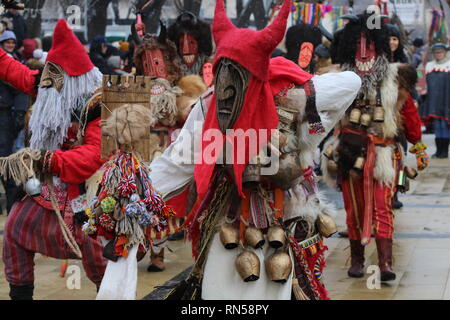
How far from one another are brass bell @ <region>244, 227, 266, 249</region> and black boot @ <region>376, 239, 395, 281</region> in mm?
2696

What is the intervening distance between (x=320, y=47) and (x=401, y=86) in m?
3.67

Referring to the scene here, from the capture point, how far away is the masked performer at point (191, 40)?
327 inches

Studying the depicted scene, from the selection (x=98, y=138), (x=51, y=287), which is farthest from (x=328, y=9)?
(x=98, y=138)

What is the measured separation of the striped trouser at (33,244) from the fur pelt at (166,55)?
2991 millimetres

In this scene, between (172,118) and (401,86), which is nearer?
(401,86)

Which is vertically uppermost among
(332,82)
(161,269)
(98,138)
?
(332,82)

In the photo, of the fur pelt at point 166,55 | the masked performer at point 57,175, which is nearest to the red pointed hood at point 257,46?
the masked performer at point 57,175

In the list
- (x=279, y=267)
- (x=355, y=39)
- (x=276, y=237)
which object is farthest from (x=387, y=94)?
(x=279, y=267)

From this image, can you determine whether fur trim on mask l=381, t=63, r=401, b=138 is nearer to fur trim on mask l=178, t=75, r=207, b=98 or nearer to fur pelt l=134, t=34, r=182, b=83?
fur trim on mask l=178, t=75, r=207, b=98

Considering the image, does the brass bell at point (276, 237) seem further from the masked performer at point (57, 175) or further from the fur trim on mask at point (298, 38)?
the fur trim on mask at point (298, 38)

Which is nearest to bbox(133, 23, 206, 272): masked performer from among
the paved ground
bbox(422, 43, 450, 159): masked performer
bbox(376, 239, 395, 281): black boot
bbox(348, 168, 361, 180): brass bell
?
the paved ground
